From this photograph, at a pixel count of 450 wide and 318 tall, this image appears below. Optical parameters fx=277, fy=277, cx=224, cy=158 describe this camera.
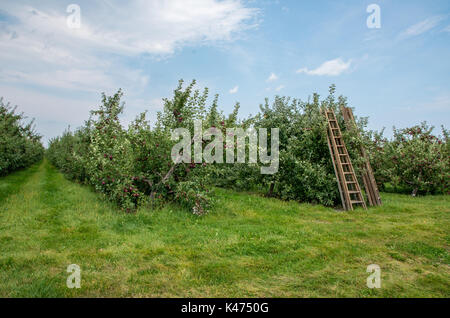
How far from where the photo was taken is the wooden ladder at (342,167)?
10281 millimetres

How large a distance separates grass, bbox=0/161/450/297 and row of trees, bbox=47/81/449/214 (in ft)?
2.86

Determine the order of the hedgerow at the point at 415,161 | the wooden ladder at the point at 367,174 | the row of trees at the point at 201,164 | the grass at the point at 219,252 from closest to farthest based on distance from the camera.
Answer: the grass at the point at 219,252 → the row of trees at the point at 201,164 → the wooden ladder at the point at 367,174 → the hedgerow at the point at 415,161

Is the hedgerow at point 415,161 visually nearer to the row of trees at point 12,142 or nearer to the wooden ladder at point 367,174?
the wooden ladder at point 367,174

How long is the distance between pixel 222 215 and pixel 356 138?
6.48 m

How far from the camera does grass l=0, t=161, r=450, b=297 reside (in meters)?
4.16

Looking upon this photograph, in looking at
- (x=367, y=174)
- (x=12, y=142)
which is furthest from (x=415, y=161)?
(x=12, y=142)

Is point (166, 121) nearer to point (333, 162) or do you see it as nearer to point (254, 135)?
point (254, 135)

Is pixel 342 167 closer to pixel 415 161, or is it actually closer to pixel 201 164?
pixel 201 164

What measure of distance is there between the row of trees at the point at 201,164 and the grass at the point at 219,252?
2.86 ft

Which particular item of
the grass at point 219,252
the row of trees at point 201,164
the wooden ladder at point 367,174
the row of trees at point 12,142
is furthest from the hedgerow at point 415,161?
the row of trees at point 12,142

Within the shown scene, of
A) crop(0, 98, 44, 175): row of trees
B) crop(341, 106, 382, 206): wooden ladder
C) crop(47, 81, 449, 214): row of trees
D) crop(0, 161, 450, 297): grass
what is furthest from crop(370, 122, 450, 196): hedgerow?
crop(0, 98, 44, 175): row of trees

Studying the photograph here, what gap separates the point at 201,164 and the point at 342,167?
18.2ft

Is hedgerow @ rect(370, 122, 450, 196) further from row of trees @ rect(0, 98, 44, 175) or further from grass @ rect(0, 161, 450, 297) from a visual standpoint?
row of trees @ rect(0, 98, 44, 175)

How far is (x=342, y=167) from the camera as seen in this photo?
10.8 metres
